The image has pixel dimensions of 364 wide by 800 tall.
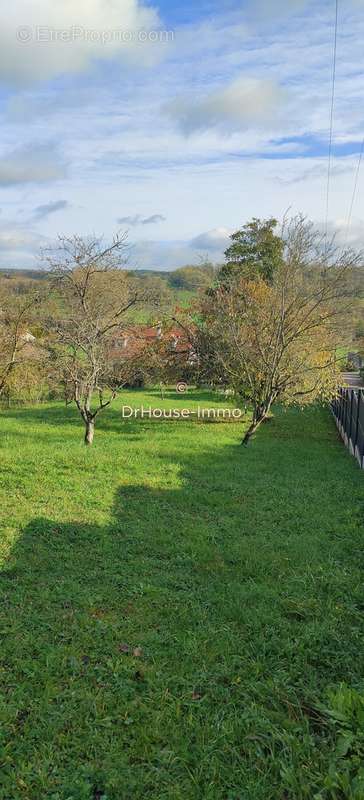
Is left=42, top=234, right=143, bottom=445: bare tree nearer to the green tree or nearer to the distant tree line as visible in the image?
the distant tree line

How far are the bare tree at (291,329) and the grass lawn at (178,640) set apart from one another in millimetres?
6212

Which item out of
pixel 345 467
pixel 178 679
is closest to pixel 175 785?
pixel 178 679

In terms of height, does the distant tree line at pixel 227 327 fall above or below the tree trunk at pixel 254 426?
above

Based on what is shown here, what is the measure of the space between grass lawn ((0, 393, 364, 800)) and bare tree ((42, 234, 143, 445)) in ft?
15.3

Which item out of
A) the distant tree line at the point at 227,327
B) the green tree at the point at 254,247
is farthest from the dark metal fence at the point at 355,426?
the green tree at the point at 254,247

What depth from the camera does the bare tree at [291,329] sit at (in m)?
13.9

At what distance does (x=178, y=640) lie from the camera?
4.15 meters

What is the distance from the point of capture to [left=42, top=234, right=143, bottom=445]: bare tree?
12828 mm

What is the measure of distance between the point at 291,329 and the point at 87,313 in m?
5.66

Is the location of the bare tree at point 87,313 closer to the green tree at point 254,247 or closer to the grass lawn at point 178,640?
the grass lawn at point 178,640

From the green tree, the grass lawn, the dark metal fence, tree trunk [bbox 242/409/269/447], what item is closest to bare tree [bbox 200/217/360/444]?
tree trunk [bbox 242/409/269/447]

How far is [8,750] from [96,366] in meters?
10.4

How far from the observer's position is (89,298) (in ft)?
45.0

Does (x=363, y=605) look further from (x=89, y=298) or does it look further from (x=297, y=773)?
(x=89, y=298)
